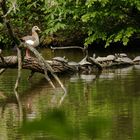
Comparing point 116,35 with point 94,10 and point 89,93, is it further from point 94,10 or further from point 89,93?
point 89,93

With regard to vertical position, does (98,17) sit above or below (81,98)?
below

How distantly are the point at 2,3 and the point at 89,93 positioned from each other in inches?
89.1

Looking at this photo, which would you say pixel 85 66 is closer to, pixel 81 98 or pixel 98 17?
pixel 81 98

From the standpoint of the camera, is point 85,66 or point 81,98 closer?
point 81,98

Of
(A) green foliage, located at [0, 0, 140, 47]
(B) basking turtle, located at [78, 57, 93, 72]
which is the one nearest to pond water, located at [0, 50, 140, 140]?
(B) basking turtle, located at [78, 57, 93, 72]

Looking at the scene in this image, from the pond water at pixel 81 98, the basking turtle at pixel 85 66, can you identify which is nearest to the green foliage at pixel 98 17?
the basking turtle at pixel 85 66

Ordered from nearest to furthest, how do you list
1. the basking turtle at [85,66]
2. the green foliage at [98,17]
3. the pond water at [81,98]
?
the pond water at [81,98] → the basking turtle at [85,66] → the green foliage at [98,17]

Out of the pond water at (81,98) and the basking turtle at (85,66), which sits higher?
the pond water at (81,98)

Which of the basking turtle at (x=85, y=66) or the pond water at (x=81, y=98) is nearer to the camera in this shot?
the pond water at (x=81, y=98)

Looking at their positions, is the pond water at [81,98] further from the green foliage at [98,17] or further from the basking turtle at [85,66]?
the green foliage at [98,17]

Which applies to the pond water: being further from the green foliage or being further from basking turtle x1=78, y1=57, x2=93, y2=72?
the green foliage

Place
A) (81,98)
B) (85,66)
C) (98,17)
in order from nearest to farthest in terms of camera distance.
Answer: (81,98) < (85,66) < (98,17)

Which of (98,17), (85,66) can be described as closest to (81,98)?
(85,66)

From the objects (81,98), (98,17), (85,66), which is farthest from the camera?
(98,17)
